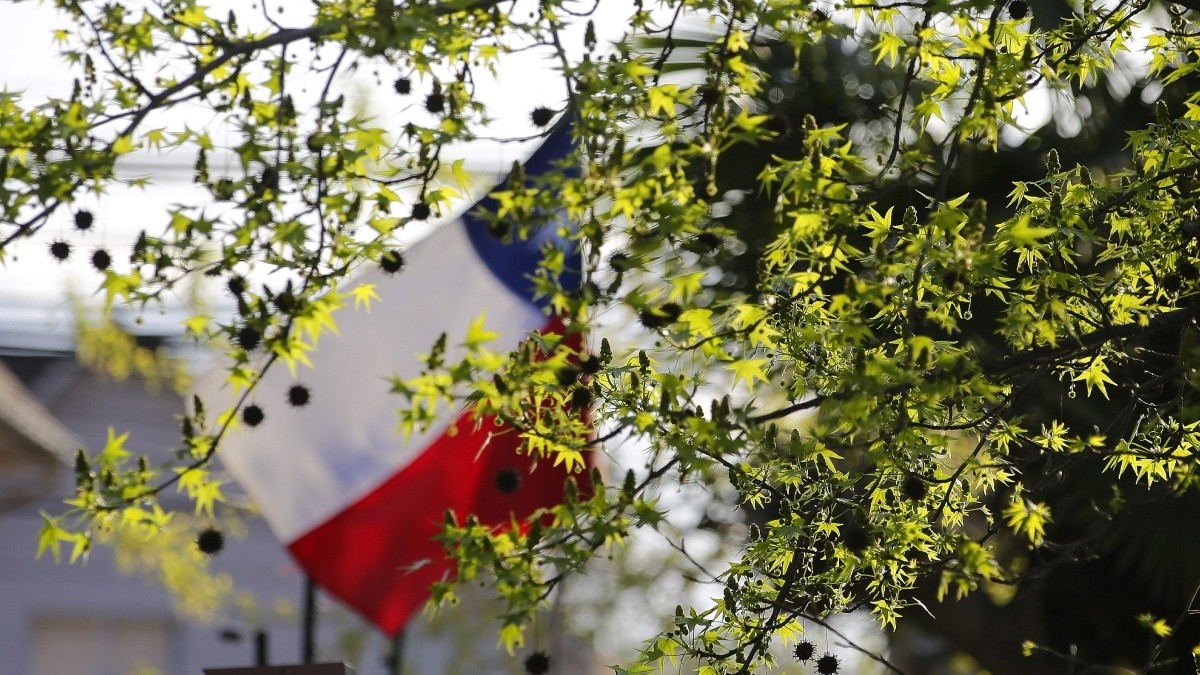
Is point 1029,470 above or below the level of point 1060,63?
below

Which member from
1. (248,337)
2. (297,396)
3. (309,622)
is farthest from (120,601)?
(248,337)

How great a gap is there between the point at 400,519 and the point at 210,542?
3627 mm

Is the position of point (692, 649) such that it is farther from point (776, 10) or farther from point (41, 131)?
point (41, 131)

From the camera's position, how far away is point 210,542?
12.4ft

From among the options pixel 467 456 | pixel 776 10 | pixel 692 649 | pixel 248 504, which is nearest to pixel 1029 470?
pixel 467 456

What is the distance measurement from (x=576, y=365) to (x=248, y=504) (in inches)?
392

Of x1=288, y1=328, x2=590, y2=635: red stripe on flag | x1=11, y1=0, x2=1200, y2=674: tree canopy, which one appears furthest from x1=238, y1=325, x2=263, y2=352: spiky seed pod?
x1=288, y1=328, x2=590, y2=635: red stripe on flag

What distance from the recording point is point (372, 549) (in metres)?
7.34

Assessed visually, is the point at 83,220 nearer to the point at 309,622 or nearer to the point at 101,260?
the point at 101,260

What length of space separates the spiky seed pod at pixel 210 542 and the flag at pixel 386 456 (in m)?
3.31

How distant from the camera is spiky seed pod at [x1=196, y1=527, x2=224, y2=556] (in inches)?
148

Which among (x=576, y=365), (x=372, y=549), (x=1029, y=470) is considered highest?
(x=576, y=365)

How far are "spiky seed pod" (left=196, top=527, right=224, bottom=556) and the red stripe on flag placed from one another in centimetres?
345

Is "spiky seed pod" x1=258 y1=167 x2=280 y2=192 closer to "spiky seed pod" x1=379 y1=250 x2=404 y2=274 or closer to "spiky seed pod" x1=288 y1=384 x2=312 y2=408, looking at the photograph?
"spiky seed pod" x1=379 y1=250 x2=404 y2=274
